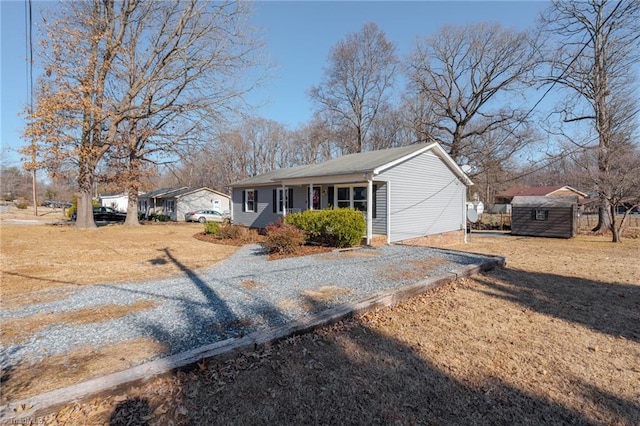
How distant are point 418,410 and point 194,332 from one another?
103 inches

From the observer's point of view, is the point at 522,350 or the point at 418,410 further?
the point at 522,350

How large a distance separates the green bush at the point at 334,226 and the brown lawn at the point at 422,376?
17.9 ft

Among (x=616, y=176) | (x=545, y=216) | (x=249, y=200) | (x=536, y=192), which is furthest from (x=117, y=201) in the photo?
(x=536, y=192)

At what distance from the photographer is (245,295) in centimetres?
526

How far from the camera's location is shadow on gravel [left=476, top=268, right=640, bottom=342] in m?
4.57

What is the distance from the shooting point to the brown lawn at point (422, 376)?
2504mm

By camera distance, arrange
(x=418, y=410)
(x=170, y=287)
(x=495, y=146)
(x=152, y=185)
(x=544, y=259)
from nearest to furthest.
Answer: (x=418, y=410)
(x=170, y=287)
(x=544, y=259)
(x=152, y=185)
(x=495, y=146)

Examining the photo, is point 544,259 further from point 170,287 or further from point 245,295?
point 170,287

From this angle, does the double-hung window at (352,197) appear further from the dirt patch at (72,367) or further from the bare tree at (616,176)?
the bare tree at (616,176)

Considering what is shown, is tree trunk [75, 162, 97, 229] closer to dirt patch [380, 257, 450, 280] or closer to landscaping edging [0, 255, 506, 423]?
dirt patch [380, 257, 450, 280]

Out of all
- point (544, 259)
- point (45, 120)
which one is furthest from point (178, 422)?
point (45, 120)

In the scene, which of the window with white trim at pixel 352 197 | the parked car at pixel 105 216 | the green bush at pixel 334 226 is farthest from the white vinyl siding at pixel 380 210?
the parked car at pixel 105 216

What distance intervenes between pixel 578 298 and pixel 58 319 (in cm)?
850

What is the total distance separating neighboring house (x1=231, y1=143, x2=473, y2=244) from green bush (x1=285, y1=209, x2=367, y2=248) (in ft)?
2.81
